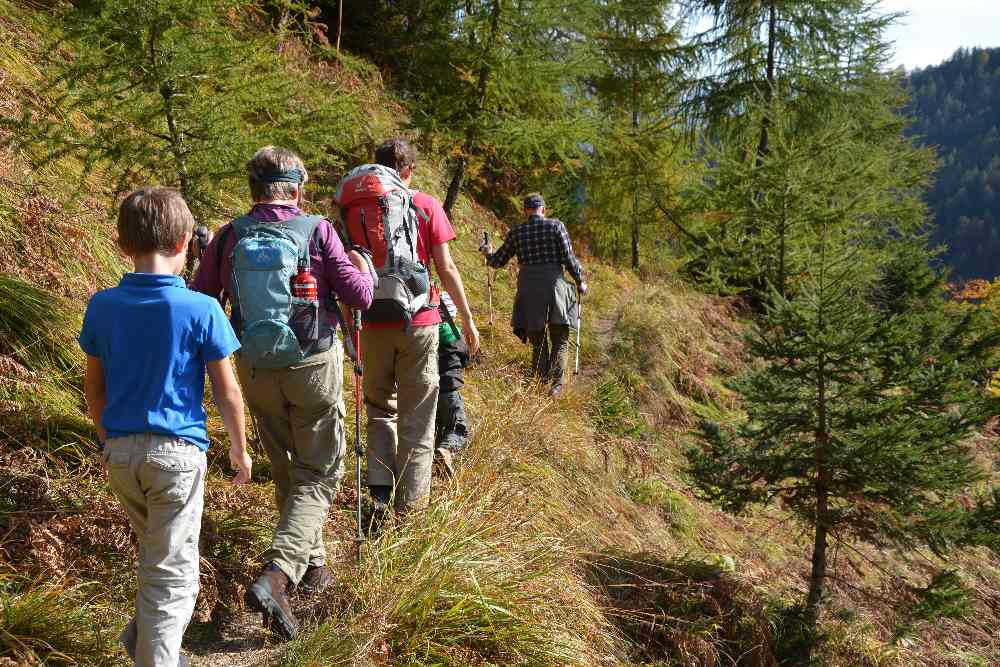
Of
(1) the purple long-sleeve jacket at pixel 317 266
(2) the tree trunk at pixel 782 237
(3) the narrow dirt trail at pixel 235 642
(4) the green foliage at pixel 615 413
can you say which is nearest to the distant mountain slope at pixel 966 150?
(2) the tree trunk at pixel 782 237

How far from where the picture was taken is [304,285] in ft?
10.0

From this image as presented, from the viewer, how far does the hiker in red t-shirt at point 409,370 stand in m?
4.05

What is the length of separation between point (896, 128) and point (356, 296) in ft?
60.6

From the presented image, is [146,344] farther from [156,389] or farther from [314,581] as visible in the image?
[314,581]

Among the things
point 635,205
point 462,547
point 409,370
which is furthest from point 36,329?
point 635,205

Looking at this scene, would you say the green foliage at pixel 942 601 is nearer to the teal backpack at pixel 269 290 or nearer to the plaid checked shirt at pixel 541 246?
the plaid checked shirt at pixel 541 246

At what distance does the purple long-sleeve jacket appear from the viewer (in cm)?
312

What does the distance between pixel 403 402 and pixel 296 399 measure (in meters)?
1.01

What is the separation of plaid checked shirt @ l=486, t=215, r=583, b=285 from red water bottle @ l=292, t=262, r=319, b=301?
14.9 feet

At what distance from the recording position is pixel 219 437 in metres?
4.61

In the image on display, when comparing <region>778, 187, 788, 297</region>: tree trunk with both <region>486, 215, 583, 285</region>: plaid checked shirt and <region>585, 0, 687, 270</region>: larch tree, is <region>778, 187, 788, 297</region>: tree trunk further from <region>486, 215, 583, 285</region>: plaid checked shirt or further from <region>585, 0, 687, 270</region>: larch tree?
<region>486, 215, 583, 285</region>: plaid checked shirt

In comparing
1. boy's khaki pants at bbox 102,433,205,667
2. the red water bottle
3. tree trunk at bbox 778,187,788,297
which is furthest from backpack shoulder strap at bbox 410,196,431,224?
tree trunk at bbox 778,187,788,297

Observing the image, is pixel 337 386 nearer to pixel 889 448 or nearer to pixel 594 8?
pixel 889 448

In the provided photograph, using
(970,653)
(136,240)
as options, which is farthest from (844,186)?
(136,240)
